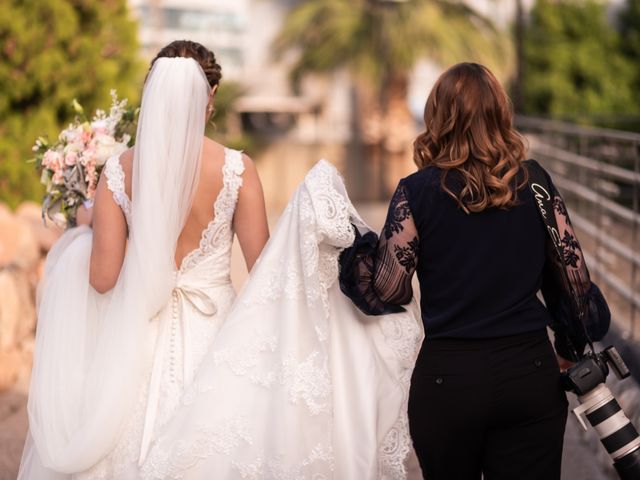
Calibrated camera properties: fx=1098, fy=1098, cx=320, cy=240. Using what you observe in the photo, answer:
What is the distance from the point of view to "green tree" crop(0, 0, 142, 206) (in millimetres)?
11742

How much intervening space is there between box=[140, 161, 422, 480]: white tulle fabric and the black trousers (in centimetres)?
39

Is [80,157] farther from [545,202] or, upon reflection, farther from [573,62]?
[573,62]

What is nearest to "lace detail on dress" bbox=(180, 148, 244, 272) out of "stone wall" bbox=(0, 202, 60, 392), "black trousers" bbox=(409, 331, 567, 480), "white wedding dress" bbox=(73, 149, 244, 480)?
"white wedding dress" bbox=(73, 149, 244, 480)

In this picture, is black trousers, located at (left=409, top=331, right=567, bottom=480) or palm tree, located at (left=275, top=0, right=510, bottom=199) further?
palm tree, located at (left=275, top=0, right=510, bottom=199)

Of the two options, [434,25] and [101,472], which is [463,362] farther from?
[434,25]

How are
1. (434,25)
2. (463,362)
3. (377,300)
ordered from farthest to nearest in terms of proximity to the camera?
(434,25)
(377,300)
(463,362)

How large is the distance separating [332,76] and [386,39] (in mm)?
1539

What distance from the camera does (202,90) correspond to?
386 cm

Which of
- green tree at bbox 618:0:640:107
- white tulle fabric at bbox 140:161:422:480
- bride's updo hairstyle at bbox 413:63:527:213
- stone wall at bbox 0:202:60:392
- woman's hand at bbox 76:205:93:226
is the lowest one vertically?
stone wall at bbox 0:202:60:392

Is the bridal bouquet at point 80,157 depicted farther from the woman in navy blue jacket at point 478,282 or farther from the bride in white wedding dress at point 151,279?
the woman in navy blue jacket at point 478,282

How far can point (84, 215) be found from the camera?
4465 mm

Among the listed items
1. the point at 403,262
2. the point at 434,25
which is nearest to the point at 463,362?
the point at 403,262

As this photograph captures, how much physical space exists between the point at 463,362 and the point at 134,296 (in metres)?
1.23

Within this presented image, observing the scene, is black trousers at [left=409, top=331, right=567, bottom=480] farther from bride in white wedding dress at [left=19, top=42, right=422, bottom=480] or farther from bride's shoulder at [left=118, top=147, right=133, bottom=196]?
bride's shoulder at [left=118, top=147, right=133, bottom=196]
